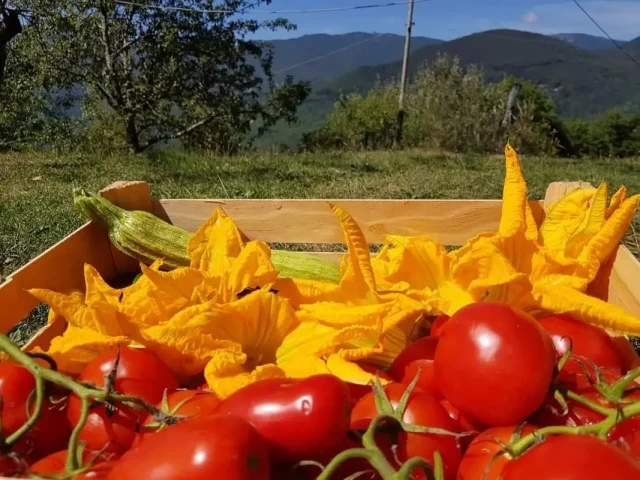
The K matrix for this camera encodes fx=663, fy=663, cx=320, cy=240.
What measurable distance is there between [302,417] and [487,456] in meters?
0.32

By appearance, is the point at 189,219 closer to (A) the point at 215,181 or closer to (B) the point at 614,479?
(B) the point at 614,479

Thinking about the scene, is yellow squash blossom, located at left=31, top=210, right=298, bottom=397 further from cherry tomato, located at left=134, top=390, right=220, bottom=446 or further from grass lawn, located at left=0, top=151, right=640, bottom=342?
grass lawn, located at left=0, top=151, right=640, bottom=342

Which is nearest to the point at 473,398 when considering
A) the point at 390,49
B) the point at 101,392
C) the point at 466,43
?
the point at 101,392

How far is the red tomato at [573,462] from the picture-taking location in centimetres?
92

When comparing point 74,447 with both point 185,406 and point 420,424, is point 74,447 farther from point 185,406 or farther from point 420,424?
point 420,424

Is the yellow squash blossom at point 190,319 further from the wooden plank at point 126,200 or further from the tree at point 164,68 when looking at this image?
the tree at point 164,68

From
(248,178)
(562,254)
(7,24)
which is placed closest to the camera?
(562,254)

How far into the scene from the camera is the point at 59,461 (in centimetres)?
118

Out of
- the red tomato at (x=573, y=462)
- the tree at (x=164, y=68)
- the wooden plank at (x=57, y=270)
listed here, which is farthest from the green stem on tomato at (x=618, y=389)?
the tree at (x=164, y=68)

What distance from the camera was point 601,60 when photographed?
284 feet

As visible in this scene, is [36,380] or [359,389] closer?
[36,380]

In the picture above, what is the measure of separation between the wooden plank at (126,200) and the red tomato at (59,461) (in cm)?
151

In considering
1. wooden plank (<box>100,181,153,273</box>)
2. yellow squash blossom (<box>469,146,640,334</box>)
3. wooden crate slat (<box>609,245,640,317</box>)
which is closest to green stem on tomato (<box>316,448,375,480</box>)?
yellow squash blossom (<box>469,146,640,334</box>)

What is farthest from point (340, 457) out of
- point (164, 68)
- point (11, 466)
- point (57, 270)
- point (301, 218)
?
point (164, 68)
